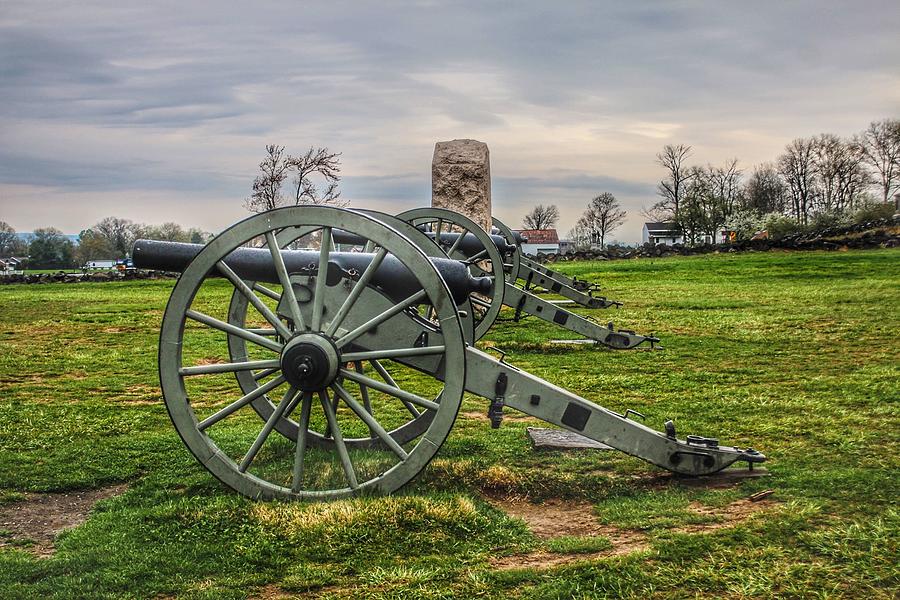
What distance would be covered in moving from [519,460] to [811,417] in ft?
8.52

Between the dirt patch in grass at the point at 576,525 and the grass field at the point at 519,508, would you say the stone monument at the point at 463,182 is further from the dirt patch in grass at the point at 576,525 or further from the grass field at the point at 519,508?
the dirt patch in grass at the point at 576,525

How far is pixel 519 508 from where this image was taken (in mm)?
4449

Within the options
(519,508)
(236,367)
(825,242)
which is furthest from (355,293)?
(825,242)

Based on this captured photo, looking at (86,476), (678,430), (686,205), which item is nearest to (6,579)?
(86,476)

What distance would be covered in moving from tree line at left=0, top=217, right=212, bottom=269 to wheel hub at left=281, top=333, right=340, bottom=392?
42.0 meters

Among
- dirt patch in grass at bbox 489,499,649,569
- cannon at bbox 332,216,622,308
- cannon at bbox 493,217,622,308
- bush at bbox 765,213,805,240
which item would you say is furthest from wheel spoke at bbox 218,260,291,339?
bush at bbox 765,213,805,240

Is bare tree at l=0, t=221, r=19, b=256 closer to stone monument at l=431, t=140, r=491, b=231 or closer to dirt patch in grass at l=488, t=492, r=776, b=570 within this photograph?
stone monument at l=431, t=140, r=491, b=231

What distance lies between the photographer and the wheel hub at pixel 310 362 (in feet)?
13.5

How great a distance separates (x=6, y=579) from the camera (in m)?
3.58

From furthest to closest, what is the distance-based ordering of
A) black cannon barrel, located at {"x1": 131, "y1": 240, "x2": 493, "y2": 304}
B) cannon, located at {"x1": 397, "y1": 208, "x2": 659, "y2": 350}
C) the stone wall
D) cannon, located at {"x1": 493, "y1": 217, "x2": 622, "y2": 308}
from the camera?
the stone wall < cannon, located at {"x1": 493, "y1": 217, "x2": 622, "y2": 308} < cannon, located at {"x1": 397, "y1": 208, "x2": 659, "y2": 350} < black cannon barrel, located at {"x1": 131, "y1": 240, "x2": 493, "y2": 304}

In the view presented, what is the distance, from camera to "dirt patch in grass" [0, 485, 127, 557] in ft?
13.5

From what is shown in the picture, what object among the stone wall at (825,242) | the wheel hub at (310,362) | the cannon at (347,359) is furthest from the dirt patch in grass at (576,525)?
the stone wall at (825,242)

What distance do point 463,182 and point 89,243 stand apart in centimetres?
4341

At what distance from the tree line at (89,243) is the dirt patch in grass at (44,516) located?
40931mm
